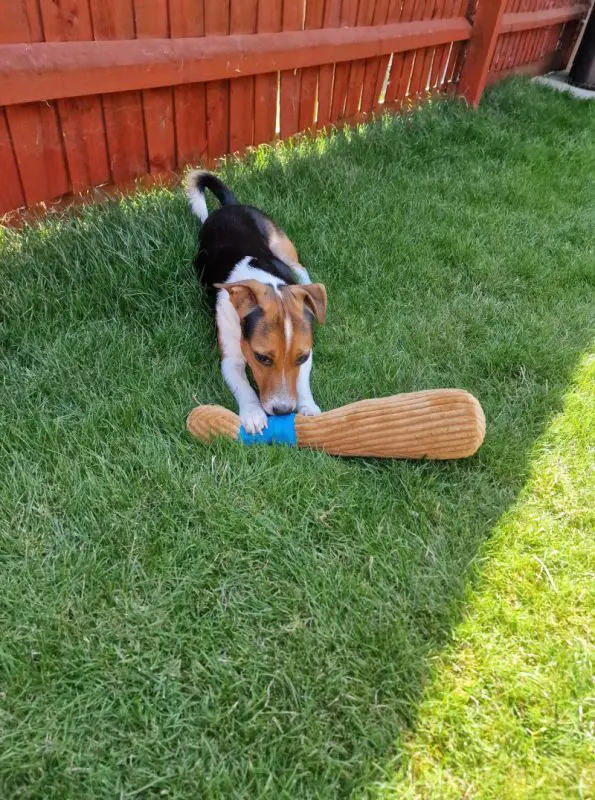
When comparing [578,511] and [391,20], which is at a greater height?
[391,20]

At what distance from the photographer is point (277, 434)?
2609mm

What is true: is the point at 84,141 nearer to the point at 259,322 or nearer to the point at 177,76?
the point at 177,76

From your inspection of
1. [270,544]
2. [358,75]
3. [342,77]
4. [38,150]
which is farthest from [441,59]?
[270,544]

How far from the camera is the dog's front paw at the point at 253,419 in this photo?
8.57 feet

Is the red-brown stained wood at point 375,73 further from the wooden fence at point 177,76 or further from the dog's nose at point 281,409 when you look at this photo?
the dog's nose at point 281,409

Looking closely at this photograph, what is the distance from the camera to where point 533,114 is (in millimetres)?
6832

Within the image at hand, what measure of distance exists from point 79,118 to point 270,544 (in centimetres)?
305

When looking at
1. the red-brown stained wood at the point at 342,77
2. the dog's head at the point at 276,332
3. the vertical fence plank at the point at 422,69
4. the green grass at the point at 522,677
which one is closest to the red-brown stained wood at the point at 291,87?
the red-brown stained wood at the point at 342,77

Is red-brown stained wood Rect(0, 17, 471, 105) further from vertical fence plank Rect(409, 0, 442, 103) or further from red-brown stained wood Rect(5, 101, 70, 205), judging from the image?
vertical fence plank Rect(409, 0, 442, 103)

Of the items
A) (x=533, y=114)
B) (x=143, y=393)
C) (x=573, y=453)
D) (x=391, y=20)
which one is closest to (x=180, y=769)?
(x=143, y=393)

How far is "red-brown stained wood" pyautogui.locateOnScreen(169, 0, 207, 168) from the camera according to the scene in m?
3.99

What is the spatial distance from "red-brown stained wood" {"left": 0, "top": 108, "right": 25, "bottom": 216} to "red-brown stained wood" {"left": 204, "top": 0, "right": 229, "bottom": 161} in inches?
60.8

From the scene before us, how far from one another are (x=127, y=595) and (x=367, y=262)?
9.03 feet

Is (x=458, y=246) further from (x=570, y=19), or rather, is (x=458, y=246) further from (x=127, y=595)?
(x=570, y=19)
